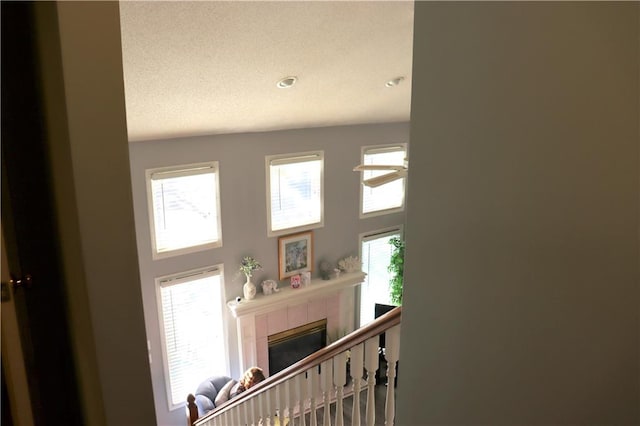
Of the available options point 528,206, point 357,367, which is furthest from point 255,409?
point 528,206

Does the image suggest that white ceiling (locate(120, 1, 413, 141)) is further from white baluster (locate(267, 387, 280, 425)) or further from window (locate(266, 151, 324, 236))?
white baluster (locate(267, 387, 280, 425))

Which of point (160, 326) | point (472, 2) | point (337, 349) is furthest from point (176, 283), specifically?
point (472, 2)

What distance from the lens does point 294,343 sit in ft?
21.5

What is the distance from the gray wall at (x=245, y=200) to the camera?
534 cm

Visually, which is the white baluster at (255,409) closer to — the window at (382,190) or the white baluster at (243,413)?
the white baluster at (243,413)

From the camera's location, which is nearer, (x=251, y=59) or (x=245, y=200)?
(x=251, y=59)

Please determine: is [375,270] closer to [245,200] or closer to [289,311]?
[289,311]

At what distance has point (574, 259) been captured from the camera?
3.06ft

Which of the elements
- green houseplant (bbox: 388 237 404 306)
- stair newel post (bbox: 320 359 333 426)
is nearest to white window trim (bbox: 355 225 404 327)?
green houseplant (bbox: 388 237 404 306)

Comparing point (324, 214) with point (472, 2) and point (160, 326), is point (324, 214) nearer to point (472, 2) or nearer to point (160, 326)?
point (160, 326)

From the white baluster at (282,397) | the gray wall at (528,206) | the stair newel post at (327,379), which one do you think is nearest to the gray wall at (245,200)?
the white baluster at (282,397)

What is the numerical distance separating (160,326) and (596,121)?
213 inches

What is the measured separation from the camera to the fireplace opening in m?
6.40

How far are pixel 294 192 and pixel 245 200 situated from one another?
68 centimetres
